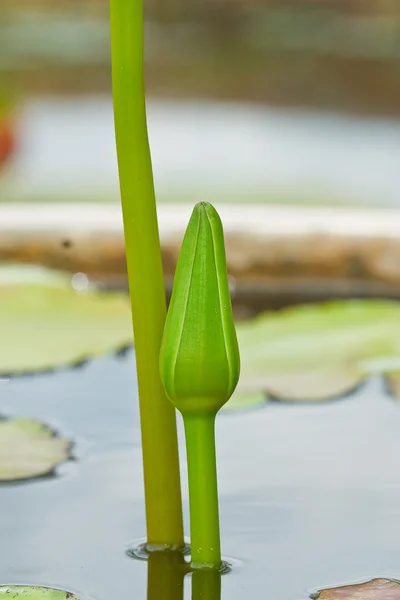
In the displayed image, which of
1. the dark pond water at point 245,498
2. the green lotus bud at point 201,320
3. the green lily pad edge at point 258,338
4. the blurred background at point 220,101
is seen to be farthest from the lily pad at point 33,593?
the blurred background at point 220,101

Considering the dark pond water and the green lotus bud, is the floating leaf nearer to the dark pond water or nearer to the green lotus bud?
the dark pond water

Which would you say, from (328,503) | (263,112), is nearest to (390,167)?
(263,112)

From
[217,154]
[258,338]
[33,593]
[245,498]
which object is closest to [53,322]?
[258,338]

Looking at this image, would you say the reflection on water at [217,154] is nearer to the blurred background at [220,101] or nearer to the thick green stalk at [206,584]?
the blurred background at [220,101]

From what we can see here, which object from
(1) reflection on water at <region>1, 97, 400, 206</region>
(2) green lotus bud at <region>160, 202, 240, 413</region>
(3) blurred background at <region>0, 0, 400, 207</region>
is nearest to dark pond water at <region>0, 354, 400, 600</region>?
(2) green lotus bud at <region>160, 202, 240, 413</region>

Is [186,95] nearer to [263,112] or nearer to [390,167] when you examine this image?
[263,112]
